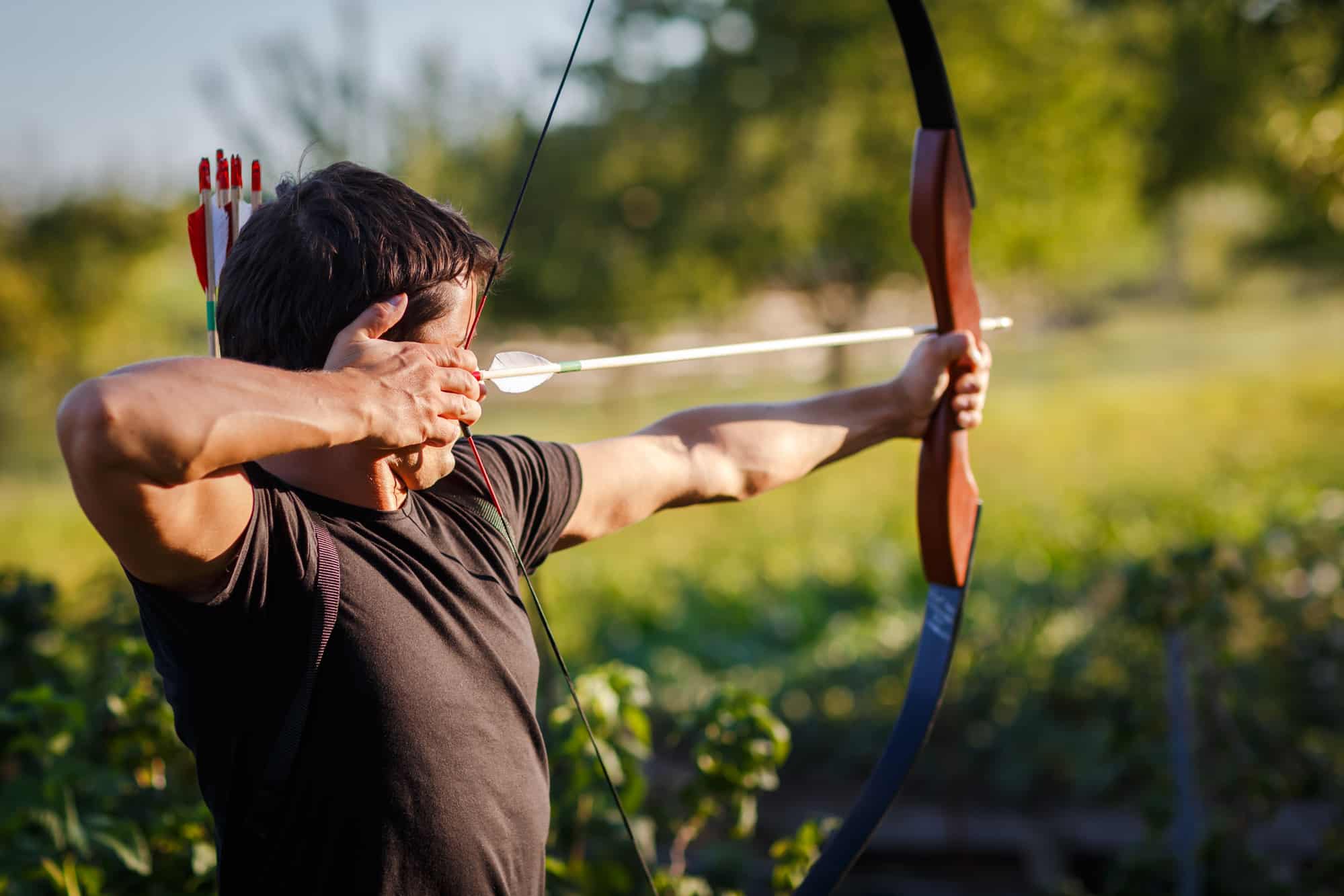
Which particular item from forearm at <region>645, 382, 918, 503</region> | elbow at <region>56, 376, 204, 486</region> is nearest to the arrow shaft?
forearm at <region>645, 382, 918, 503</region>

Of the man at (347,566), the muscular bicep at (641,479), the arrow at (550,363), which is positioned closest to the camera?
the man at (347,566)

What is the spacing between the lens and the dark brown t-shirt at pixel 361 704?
986mm

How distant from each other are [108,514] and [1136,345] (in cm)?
1858

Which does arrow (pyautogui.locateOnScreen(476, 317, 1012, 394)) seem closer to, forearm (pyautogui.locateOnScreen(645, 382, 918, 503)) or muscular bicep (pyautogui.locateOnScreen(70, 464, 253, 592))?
forearm (pyautogui.locateOnScreen(645, 382, 918, 503))

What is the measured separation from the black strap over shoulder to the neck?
0.09 m

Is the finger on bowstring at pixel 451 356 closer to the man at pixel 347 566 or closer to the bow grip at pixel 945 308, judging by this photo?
the man at pixel 347 566

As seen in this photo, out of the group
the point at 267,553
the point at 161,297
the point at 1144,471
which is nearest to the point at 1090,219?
the point at 1144,471

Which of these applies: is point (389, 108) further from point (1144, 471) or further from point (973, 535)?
point (973, 535)

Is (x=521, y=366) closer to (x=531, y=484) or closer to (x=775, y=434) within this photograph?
(x=531, y=484)

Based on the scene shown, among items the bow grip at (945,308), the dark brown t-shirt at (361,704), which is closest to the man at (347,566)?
the dark brown t-shirt at (361,704)

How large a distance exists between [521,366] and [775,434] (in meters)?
0.55

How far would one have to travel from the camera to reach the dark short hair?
1.04 metres

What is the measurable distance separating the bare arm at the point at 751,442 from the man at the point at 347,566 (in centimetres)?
28

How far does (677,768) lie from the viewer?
3354mm
